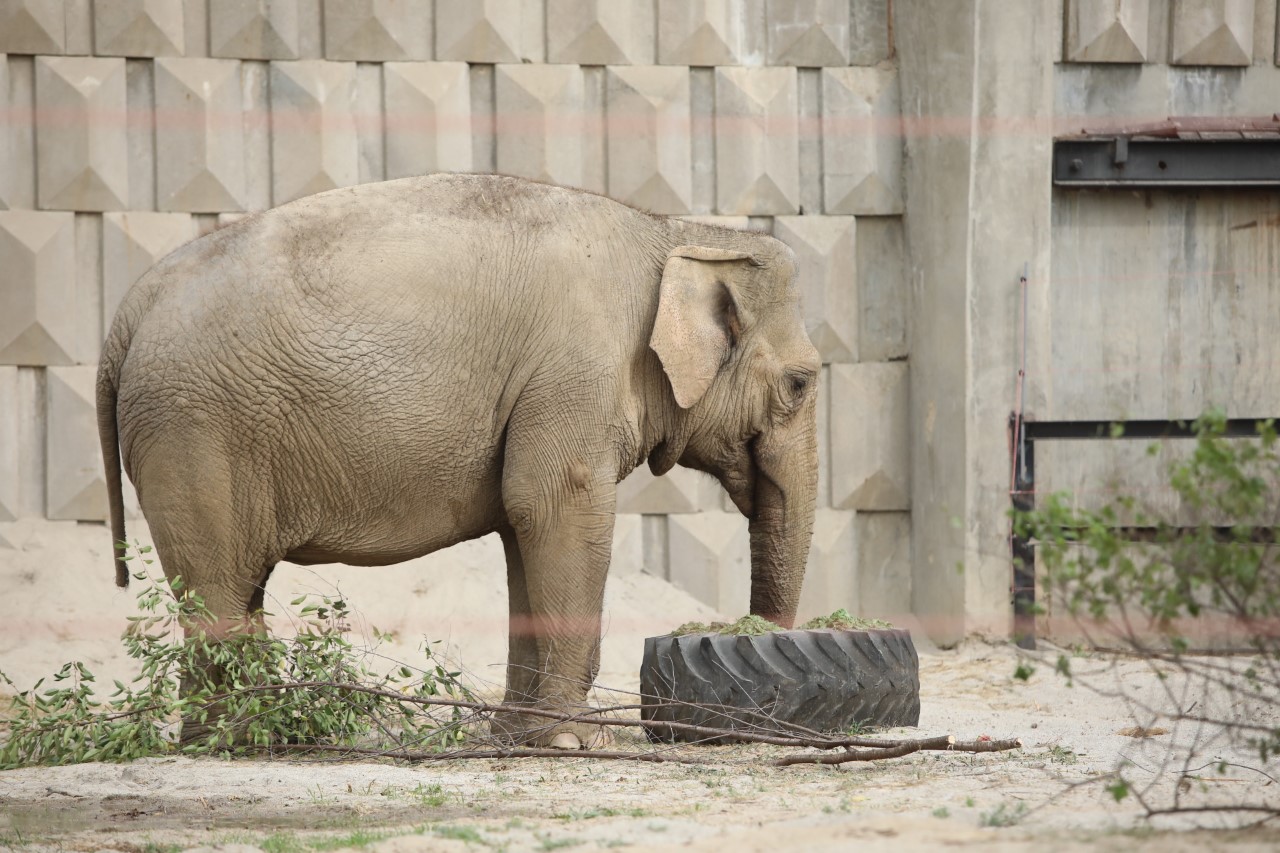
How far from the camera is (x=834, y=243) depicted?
1080cm

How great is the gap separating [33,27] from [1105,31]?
6.57 m

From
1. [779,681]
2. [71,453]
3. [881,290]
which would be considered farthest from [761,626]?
[71,453]

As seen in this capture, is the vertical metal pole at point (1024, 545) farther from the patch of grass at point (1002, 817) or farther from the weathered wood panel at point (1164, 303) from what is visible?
the patch of grass at point (1002, 817)

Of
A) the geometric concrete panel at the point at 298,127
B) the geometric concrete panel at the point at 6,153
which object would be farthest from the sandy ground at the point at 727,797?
the geometric concrete panel at the point at 298,127

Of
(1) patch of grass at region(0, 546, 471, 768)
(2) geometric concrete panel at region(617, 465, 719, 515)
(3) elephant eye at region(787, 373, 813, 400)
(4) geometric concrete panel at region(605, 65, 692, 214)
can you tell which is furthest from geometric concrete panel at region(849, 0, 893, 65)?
(1) patch of grass at region(0, 546, 471, 768)

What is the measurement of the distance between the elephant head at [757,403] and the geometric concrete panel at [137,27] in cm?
455

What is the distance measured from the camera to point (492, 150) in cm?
1048

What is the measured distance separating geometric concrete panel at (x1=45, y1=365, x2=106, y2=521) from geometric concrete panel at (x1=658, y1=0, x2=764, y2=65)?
13.5 ft

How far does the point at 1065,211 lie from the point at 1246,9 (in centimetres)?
173

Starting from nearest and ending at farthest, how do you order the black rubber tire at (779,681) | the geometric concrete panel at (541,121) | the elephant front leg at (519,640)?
1. the black rubber tire at (779,681)
2. the elephant front leg at (519,640)
3. the geometric concrete panel at (541,121)

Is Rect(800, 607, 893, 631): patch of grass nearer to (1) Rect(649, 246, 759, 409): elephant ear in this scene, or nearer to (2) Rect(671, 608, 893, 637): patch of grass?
(2) Rect(671, 608, 893, 637): patch of grass

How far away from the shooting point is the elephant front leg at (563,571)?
22.0ft

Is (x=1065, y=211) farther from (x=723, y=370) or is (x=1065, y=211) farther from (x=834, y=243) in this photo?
(x=723, y=370)

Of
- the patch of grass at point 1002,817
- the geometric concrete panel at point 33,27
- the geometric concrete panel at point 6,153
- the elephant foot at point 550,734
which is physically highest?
the geometric concrete panel at point 33,27
